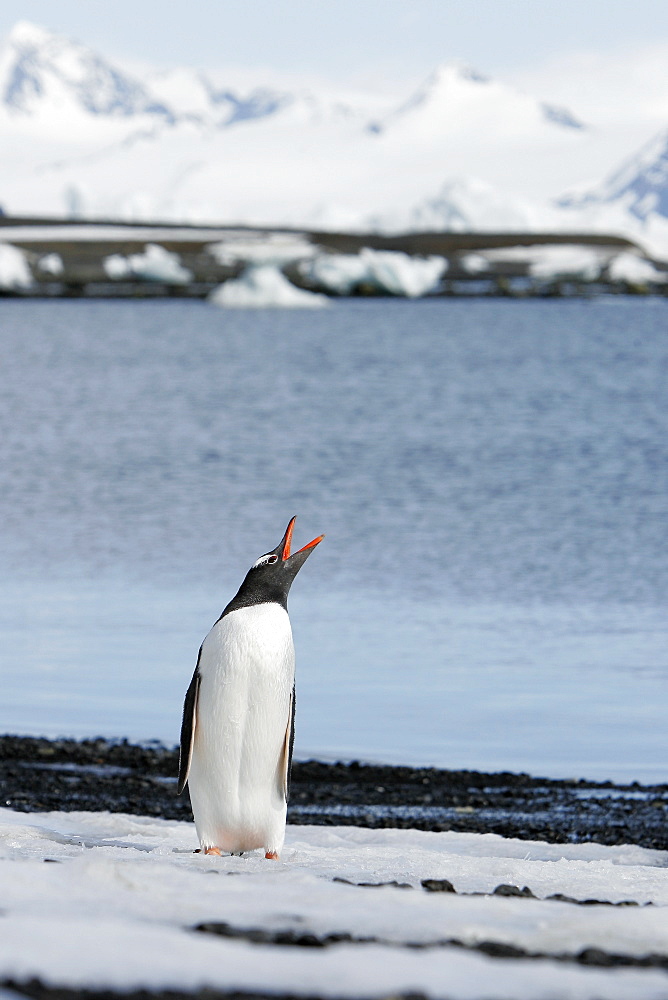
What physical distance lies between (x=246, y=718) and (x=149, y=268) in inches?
4620

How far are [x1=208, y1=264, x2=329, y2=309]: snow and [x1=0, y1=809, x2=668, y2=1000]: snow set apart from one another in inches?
3473

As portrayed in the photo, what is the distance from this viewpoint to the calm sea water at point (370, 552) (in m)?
12.1

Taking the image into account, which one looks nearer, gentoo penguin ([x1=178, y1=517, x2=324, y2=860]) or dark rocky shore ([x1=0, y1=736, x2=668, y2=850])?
Answer: gentoo penguin ([x1=178, y1=517, x2=324, y2=860])

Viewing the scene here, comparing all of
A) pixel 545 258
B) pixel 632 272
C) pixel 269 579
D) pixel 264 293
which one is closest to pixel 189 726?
pixel 269 579

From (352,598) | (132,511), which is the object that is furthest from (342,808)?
(132,511)

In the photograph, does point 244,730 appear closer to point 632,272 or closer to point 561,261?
point 632,272

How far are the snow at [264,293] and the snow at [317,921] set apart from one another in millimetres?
88217

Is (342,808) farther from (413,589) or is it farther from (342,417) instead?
(342,417)

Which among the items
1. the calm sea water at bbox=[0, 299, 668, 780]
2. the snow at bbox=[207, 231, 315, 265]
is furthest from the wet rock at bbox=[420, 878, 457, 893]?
the snow at bbox=[207, 231, 315, 265]

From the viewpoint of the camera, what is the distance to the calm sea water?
12078 millimetres

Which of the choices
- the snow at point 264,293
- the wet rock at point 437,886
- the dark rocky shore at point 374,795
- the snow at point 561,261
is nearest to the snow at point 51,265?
the snow at point 264,293

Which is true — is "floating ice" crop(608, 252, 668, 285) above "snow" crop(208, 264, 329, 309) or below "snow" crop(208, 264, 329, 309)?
above

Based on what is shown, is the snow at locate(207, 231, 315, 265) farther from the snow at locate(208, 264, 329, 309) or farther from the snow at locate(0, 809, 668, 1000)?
the snow at locate(0, 809, 668, 1000)

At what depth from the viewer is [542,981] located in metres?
3.77
